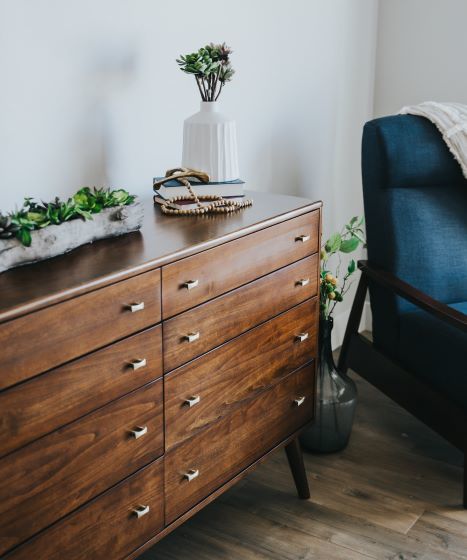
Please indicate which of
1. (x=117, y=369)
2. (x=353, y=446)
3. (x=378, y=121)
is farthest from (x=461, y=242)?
(x=117, y=369)

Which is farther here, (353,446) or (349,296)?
(349,296)

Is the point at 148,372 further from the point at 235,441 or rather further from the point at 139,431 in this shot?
the point at 235,441

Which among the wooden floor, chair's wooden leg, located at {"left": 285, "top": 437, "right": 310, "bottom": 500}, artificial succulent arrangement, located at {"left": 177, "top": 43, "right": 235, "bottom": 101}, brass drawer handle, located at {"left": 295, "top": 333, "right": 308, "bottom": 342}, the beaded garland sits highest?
artificial succulent arrangement, located at {"left": 177, "top": 43, "right": 235, "bottom": 101}

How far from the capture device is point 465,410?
2.11m

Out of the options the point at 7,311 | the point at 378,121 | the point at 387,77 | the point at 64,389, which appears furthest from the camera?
the point at 387,77

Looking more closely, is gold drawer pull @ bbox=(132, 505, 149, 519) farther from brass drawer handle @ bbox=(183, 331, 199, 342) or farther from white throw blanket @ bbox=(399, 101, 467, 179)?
white throw blanket @ bbox=(399, 101, 467, 179)

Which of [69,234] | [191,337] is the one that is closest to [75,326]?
[69,234]

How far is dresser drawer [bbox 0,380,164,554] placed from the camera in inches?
48.9

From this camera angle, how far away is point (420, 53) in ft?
9.84

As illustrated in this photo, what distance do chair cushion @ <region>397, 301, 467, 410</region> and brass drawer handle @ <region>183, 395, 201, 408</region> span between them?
845 mm

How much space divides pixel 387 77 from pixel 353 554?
1.93m

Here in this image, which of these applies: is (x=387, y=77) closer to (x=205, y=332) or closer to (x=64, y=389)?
(x=205, y=332)

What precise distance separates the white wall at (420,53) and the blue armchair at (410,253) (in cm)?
60

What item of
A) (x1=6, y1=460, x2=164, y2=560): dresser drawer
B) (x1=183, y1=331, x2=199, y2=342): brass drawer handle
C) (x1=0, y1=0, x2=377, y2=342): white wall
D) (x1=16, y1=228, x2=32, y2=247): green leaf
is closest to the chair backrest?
(x1=0, y1=0, x2=377, y2=342): white wall
